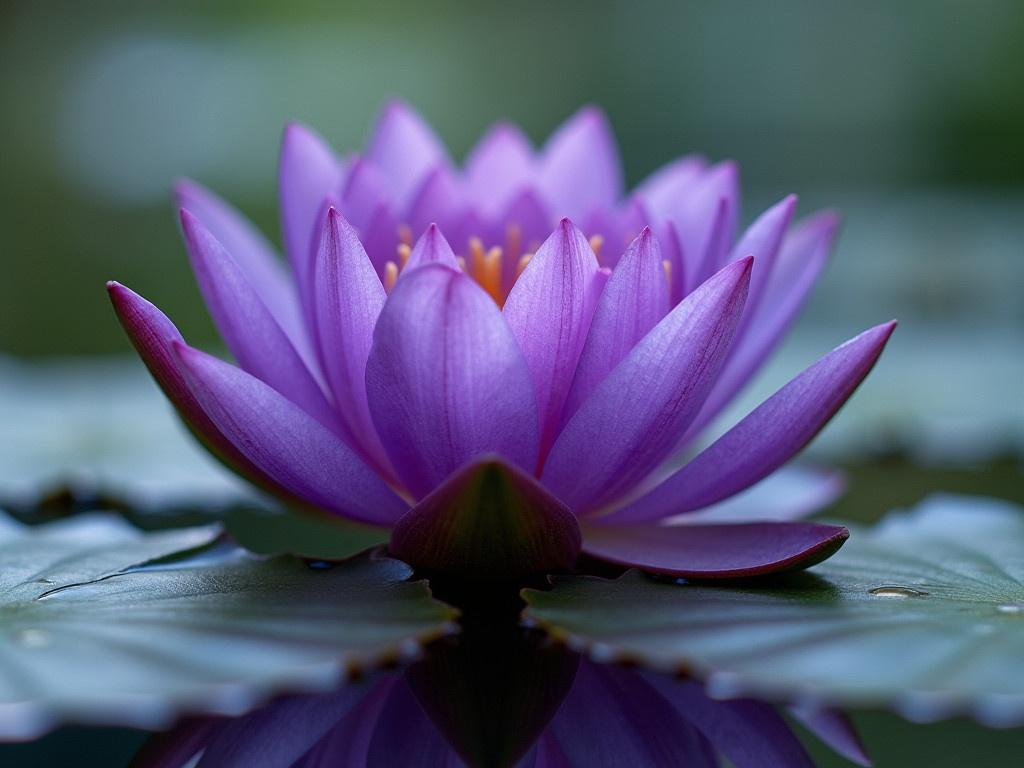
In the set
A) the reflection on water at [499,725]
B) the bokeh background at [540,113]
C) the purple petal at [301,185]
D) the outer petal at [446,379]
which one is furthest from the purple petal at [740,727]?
the bokeh background at [540,113]

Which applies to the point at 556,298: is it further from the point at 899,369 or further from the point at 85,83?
the point at 85,83

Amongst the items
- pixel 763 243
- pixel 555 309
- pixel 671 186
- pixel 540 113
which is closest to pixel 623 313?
pixel 555 309

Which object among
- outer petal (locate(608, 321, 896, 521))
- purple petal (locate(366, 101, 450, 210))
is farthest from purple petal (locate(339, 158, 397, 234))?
outer petal (locate(608, 321, 896, 521))

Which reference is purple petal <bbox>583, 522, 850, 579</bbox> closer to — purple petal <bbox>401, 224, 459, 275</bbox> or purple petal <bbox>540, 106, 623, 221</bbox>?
purple petal <bbox>401, 224, 459, 275</bbox>

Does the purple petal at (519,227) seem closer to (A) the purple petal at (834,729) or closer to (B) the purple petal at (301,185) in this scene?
(B) the purple petal at (301,185)

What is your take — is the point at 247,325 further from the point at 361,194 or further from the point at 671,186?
the point at 671,186

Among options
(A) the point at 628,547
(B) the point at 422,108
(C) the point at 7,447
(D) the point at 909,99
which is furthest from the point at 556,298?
(B) the point at 422,108
